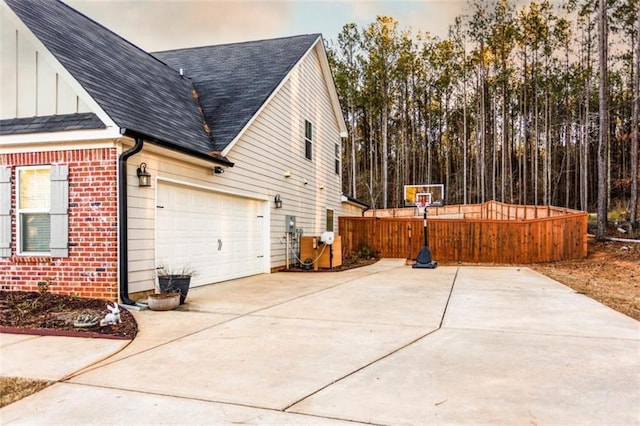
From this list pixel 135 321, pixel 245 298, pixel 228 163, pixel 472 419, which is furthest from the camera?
pixel 228 163

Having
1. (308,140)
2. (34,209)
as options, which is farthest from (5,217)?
(308,140)

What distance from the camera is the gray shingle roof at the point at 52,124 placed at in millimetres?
5941

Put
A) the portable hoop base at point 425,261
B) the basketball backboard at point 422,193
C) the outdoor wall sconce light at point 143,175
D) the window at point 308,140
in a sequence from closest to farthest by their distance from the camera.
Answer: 1. the outdoor wall sconce light at point 143,175
2. the portable hoop base at point 425,261
3. the window at point 308,140
4. the basketball backboard at point 422,193

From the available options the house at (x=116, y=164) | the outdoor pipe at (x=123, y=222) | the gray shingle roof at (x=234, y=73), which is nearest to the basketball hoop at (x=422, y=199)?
the house at (x=116, y=164)

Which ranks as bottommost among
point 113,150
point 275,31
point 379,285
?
point 379,285

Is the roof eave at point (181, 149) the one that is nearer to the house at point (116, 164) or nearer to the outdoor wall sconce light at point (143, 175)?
the house at point (116, 164)

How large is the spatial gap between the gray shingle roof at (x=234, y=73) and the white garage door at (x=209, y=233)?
4.05ft

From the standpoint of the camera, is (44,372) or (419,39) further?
(419,39)

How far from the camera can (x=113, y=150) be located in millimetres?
5938

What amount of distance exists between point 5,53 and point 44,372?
523 cm

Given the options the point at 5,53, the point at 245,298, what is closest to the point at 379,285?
the point at 245,298

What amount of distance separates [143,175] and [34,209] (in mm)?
1591

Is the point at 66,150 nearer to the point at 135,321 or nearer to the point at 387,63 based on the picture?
the point at 135,321

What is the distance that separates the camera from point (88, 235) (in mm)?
5961
